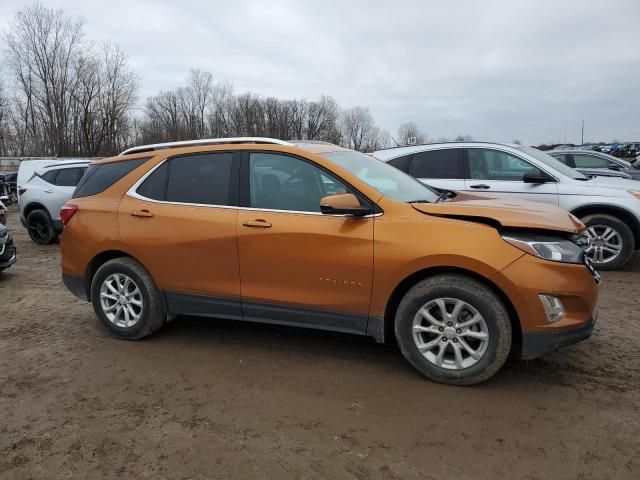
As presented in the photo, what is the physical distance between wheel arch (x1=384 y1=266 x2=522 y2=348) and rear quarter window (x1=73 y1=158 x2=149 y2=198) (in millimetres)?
2692

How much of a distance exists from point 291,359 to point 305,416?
2.94ft

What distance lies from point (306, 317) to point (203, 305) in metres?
0.99

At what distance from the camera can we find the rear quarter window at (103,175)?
471cm

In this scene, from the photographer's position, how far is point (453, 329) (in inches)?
136

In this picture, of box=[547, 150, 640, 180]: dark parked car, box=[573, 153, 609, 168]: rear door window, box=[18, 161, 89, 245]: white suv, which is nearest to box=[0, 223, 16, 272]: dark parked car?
box=[18, 161, 89, 245]: white suv

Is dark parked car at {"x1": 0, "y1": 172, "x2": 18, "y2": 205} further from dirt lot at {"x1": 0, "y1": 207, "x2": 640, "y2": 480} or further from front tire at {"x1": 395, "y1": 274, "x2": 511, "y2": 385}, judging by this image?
front tire at {"x1": 395, "y1": 274, "x2": 511, "y2": 385}

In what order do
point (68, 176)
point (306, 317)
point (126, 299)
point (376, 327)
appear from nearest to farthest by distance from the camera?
point (376, 327) < point (306, 317) < point (126, 299) < point (68, 176)

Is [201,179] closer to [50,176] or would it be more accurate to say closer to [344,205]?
[344,205]

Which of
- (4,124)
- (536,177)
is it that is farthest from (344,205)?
(4,124)

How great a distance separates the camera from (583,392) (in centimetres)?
343

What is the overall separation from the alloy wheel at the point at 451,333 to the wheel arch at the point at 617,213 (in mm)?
4390

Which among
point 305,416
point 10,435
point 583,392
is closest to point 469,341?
point 583,392

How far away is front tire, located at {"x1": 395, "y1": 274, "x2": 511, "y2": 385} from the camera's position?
11.0ft

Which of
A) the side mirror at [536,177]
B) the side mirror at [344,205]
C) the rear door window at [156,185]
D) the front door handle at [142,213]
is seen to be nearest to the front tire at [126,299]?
the front door handle at [142,213]
